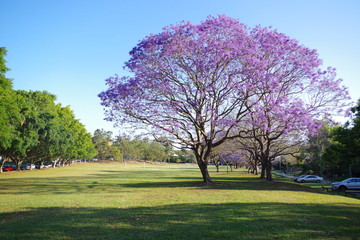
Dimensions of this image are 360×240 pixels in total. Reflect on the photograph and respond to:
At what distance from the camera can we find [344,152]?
2467cm

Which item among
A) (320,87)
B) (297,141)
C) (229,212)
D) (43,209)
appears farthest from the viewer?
(297,141)

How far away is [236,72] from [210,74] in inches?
78.6

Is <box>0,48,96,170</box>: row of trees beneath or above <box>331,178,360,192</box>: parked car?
above

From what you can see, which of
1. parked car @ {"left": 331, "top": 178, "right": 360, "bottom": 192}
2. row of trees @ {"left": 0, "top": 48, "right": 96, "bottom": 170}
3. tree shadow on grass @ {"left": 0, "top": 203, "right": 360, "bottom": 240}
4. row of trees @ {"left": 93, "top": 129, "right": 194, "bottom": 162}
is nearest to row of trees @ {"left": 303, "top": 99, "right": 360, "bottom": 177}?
parked car @ {"left": 331, "top": 178, "right": 360, "bottom": 192}

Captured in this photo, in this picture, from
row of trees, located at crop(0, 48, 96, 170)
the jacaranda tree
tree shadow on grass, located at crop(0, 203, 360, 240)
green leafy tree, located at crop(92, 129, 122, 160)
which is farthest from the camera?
green leafy tree, located at crop(92, 129, 122, 160)

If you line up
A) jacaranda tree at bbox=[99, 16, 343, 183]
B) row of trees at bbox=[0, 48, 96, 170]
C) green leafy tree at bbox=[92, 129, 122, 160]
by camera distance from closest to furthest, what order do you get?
jacaranda tree at bbox=[99, 16, 343, 183] < row of trees at bbox=[0, 48, 96, 170] < green leafy tree at bbox=[92, 129, 122, 160]

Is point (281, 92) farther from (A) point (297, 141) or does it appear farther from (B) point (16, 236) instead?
(B) point (16, 236)

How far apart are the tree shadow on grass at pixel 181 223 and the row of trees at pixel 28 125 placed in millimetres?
24615

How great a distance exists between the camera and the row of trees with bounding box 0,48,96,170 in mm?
30850

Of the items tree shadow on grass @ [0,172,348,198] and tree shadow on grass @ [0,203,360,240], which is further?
tree shadow on grass @ [0,172,348,198]

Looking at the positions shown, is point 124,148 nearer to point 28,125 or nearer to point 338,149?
point 28,125

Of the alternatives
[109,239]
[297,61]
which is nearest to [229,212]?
[109,239]

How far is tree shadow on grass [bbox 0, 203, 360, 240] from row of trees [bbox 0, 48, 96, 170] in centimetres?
2461

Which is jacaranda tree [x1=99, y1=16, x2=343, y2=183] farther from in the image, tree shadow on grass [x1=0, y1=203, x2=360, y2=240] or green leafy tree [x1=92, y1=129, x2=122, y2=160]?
green leafy tree [x1=92, y1=129, x2=122, y2=160]
